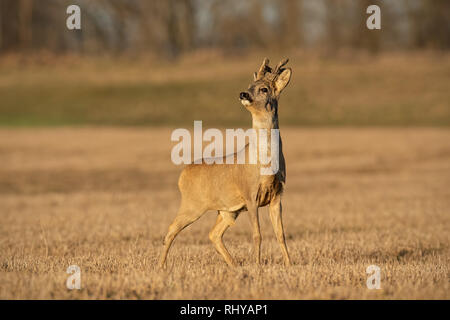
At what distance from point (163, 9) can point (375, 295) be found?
65.6m

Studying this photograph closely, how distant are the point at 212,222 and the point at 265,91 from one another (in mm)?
7654

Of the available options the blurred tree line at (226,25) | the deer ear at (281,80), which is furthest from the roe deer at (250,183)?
the blurred tree line at (226,25)

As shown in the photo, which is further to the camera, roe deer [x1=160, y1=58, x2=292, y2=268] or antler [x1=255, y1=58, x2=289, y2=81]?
antler [x1=255, y1=58, x2=289, y2=81]

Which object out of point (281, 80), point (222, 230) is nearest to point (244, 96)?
point (281, 80)

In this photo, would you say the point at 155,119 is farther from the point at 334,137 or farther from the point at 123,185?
the point at 123,185

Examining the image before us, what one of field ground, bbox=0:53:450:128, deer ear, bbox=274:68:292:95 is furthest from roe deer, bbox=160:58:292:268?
field ground, bbox=0:53:450:128

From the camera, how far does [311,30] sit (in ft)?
239

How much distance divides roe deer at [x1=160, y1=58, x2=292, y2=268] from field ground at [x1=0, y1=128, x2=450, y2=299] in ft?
1.99

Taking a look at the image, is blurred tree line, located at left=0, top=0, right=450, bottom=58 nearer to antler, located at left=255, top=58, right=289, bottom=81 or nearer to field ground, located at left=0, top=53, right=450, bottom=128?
field ground, located at left=0, top=53, right=450, bottom=128

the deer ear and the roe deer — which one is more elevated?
the deer ear

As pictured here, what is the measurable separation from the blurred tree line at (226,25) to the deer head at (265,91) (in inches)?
2219

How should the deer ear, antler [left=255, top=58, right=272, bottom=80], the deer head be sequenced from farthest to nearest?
antler [left=255, top=58, right=272, bottom=80] → the deer ear → the deer head

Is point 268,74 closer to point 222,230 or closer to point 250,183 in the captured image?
point 250,183

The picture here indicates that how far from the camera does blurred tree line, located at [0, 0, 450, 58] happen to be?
67.1 metres
